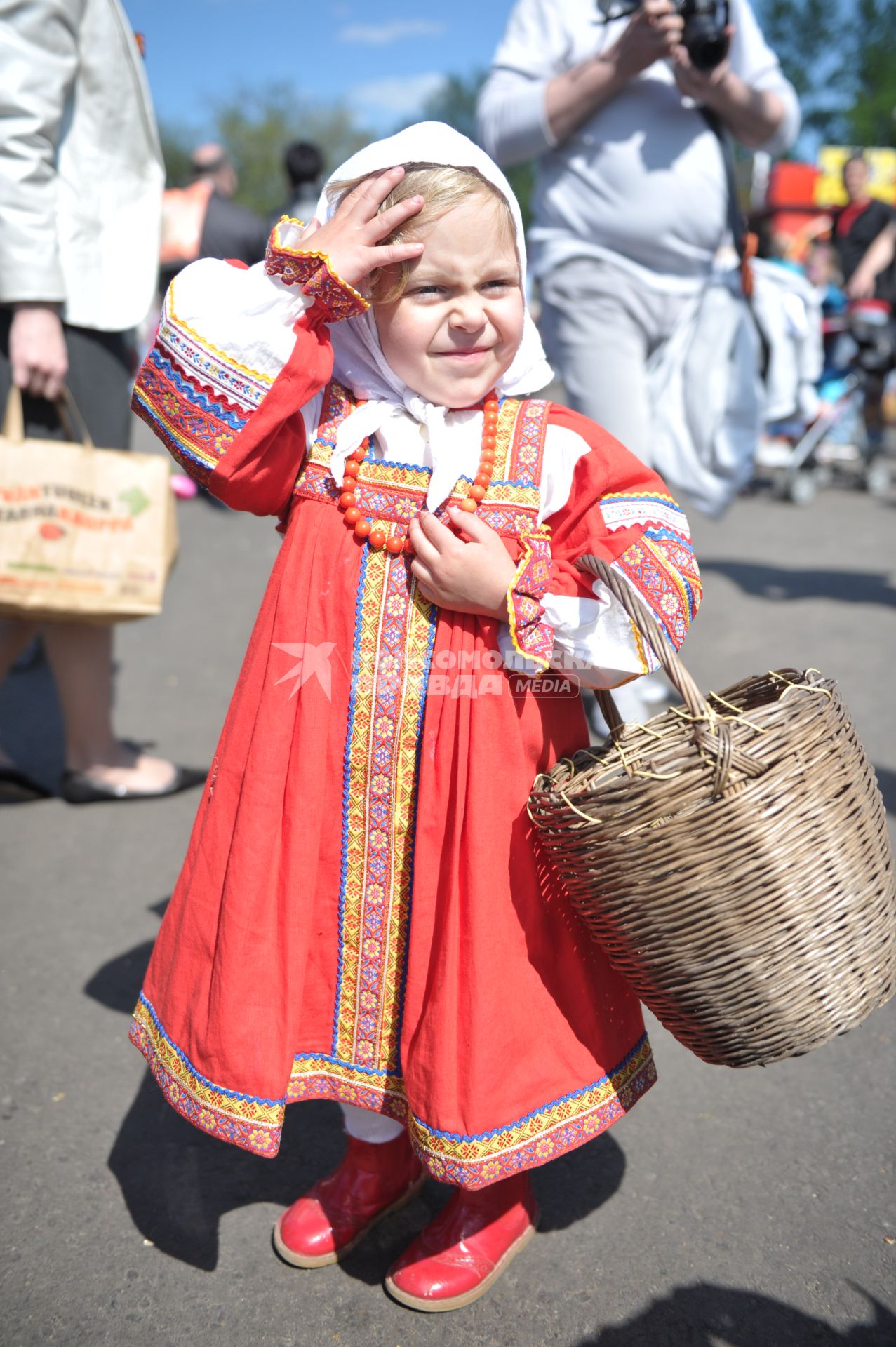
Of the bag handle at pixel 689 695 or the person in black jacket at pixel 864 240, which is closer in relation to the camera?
the bag handle at pixel 689 695

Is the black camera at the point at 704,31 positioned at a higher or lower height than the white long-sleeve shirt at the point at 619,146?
higher

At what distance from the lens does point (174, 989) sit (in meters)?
1.73

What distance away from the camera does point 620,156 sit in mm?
3018

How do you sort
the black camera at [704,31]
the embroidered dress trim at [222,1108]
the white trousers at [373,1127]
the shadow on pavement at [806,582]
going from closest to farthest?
the embroidered dress trim at [222,1108], the white trousers at [373,1127], the black camera at [704,31], the shadow on pavement at [806,582]

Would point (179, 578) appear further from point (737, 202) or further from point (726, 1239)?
point (726, 1239)

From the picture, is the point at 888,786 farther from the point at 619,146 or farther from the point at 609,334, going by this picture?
the point at 619,146

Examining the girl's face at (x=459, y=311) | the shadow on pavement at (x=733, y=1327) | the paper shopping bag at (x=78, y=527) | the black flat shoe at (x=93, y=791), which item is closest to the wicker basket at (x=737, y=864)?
the girl's face at (x=459, y=311)

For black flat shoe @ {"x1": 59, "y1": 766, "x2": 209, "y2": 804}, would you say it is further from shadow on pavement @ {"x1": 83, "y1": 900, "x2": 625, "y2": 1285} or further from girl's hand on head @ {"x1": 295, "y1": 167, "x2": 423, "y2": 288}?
girl's hand on head @ {"x1": 295, "y1": 167, "x2": 423, "y2": 288}

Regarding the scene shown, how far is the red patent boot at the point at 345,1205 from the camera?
1.86 meters

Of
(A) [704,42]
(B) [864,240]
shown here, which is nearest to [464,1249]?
(A) [704,42]

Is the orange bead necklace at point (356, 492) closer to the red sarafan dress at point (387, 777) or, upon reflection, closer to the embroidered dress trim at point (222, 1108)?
the red sarafan dress at point (387, 777)

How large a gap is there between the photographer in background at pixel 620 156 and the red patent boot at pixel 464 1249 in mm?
2048

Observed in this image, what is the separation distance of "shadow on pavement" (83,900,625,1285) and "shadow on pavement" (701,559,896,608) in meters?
4.08

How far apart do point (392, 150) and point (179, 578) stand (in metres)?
4.58
